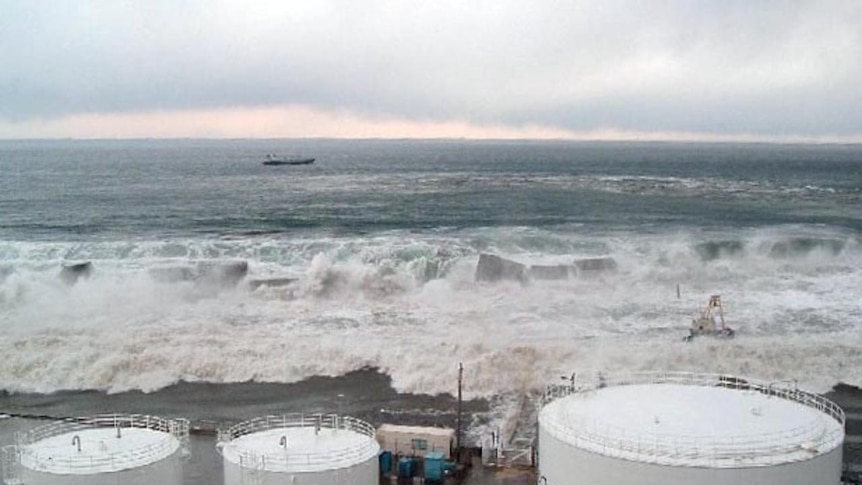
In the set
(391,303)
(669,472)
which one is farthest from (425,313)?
(669,472)

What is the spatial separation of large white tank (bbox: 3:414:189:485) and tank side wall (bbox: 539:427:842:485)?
8.47 m

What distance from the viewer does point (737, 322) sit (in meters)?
43.4

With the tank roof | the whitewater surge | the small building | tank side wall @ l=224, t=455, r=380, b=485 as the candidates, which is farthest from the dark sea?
tank side wall @ l=224, t=455, r=380, b=485

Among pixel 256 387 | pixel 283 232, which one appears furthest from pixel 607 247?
pixel 256 387

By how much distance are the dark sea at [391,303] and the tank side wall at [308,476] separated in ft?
21.7

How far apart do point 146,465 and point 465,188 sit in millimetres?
97082

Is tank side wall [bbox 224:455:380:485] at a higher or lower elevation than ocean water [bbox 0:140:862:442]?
higher

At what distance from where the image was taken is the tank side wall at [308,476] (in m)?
18.0

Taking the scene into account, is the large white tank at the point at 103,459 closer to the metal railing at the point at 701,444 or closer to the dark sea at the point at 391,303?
→ the dark sea at the point at 391,303

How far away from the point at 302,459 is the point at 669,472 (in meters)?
7.62

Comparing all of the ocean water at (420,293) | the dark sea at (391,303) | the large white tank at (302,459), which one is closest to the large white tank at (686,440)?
the large white tank at (302,459)

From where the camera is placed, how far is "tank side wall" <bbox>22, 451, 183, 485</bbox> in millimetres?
17859

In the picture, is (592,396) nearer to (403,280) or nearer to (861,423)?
(861,423)

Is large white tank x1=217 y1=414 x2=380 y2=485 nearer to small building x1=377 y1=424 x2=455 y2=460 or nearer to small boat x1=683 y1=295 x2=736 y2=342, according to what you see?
small building x1=377 y1=424 x2=455 y2=460
